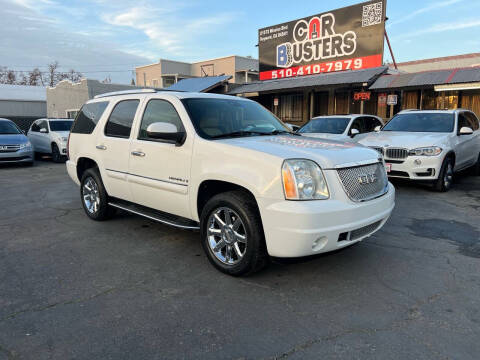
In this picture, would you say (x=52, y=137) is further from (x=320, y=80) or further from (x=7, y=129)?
(x=320, y=80)

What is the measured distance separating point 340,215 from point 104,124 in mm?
3615

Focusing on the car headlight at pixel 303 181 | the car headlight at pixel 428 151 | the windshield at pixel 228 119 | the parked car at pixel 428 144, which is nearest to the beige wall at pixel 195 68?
the parked car at pixel 428 144

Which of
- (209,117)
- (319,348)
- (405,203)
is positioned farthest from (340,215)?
(405,203)

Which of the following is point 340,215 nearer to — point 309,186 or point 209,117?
point 309,186

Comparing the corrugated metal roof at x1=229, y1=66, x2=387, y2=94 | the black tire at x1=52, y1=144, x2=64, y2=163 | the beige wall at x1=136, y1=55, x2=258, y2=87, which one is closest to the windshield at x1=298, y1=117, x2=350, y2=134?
the corrugated metal roof at x1=229, y1=66, x2=387, y2=94

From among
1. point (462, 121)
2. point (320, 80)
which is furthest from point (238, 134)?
point (320, 80)

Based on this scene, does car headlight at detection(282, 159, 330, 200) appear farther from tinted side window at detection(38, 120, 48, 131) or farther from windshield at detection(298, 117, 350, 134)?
tinted side window at detection(38, 120, 48, 131)

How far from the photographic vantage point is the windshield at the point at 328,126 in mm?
10011

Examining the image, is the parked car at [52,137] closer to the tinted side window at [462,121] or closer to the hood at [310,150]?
the hood at [310,150]

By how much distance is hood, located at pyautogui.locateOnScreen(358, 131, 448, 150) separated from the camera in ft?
23.9

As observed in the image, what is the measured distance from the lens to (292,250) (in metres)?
3.04

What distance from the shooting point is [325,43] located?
17.5 m

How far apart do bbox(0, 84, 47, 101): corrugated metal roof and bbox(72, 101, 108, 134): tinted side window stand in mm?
37417

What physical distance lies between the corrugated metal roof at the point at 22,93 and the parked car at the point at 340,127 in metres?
36.8
